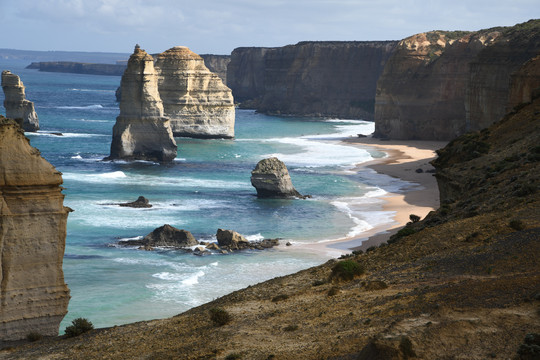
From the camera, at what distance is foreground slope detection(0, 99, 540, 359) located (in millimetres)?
13016

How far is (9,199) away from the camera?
2077cm

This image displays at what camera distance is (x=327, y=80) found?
165750 millimetres

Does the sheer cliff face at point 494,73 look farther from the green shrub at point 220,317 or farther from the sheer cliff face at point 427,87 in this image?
the green shrub at point 220,317

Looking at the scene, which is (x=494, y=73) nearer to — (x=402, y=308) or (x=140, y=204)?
(x=140, y=204)

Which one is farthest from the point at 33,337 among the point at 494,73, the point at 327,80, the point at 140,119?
the point at 327,80

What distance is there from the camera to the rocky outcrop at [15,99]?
311 ft

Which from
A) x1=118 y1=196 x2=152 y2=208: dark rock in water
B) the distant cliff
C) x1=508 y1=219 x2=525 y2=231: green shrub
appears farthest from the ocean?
x1=508 y1=219 x2=525 y2=231: green shrub

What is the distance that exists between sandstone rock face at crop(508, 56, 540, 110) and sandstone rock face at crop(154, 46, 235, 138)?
64139 millimetres

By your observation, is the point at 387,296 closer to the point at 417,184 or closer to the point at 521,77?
the point at 521,77

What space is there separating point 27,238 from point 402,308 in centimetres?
1057

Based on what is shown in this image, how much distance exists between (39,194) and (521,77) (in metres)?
28.3

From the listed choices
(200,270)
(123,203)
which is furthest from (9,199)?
(123,203)

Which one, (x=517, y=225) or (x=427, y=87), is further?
(x=427, y=87)

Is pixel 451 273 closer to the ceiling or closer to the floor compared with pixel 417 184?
closer to the ceiling
